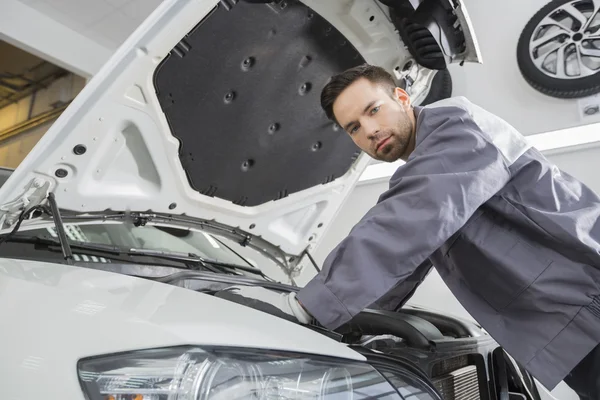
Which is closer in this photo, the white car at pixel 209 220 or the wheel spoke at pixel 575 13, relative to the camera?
the white car at pixel 209 220

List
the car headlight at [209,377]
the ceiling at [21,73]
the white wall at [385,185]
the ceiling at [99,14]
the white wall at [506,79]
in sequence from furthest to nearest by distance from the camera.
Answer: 1. the ceiling at [21,73]
2. the ceiling at [99,14]
3. the white wall at [506,79]
4. the white wall at [385,185]
5. the car headlight at [209,377]

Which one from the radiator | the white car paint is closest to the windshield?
the white car paint

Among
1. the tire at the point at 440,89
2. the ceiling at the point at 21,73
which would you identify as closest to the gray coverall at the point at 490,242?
the tire at the point at 440,89

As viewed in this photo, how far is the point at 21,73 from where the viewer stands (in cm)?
573

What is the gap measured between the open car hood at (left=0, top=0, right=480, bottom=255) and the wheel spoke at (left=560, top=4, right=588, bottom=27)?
7.49ft

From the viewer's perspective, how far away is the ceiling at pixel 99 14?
14.0ft

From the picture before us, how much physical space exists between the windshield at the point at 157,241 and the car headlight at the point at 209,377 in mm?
624

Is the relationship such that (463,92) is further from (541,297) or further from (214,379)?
(214,379)

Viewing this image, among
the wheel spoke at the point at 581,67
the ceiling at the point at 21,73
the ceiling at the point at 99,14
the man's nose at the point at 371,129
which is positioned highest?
the ceiling at the point at 21,73

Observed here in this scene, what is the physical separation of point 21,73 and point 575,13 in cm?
583

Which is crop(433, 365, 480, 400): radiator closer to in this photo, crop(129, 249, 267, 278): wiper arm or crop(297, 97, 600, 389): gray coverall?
crop(297, 97, 600, 389): gray coverall

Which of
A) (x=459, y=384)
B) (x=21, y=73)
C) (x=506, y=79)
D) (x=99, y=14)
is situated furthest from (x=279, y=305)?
(x=21, y=73)

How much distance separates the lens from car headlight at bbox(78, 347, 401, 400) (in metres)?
0.70

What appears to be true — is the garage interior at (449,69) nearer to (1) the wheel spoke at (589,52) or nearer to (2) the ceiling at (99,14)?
(2) the ceiling at (99,14)
